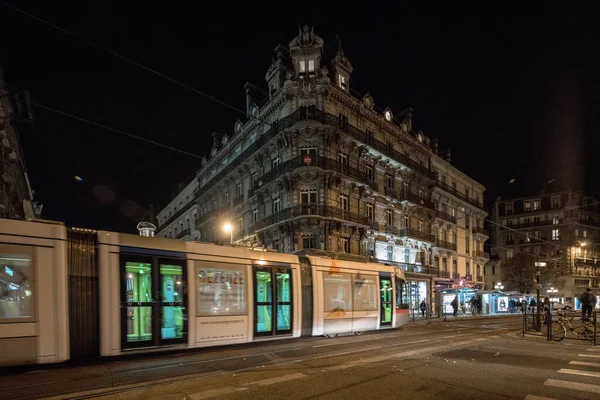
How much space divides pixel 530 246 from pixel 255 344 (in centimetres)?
6845

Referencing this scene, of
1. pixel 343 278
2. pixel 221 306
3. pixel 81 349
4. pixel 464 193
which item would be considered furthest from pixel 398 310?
pixel 464 193

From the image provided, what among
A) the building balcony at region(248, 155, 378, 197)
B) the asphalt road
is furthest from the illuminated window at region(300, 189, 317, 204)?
the asphalt road

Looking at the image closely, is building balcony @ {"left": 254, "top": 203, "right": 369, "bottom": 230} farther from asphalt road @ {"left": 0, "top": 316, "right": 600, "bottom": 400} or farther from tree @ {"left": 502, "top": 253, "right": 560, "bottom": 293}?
tree @ {"left": 502, "top": 253, "right": 560, "bottom": 293}

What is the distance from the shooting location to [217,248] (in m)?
11.7

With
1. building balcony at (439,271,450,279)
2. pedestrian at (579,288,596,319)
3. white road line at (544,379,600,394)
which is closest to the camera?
white road line at (544,379,600,394)

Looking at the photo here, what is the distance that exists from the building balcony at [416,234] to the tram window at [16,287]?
32.2 metres

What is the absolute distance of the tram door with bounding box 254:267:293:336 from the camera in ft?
40.7

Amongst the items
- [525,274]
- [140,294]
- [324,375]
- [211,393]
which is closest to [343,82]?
[140,294]

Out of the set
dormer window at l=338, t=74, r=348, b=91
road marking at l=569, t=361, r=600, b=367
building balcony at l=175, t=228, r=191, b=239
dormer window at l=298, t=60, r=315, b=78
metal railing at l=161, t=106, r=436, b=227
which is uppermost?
dormer window at l=298, t=60, r=315, b=78

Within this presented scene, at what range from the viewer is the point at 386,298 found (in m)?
17.8

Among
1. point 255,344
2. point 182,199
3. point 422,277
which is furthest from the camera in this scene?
point 182,199

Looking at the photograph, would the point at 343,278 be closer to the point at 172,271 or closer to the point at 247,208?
the point at 172,271

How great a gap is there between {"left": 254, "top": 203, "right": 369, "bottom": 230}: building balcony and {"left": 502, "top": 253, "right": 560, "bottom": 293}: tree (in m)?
34.1

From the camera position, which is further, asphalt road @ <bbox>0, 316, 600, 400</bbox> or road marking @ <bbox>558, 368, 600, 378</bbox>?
road marking @ <bbox>558, 368, 600, 378</bbox>
